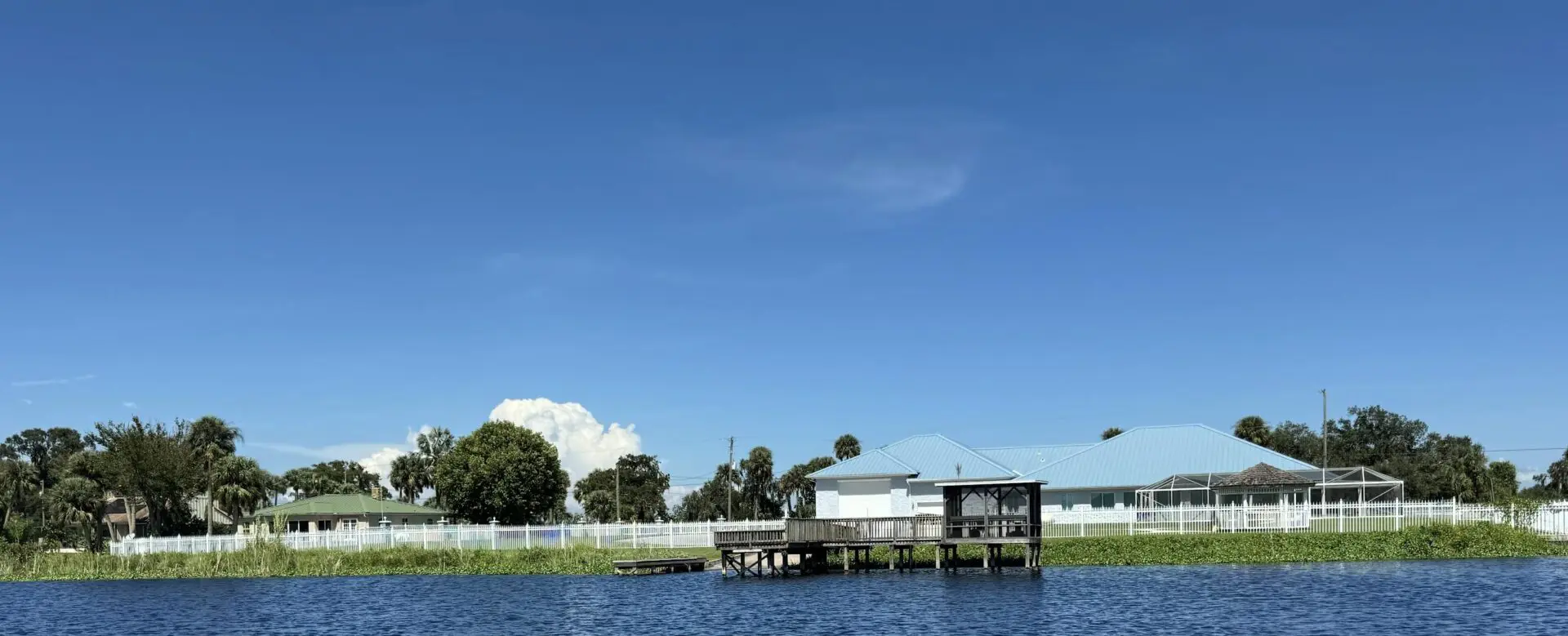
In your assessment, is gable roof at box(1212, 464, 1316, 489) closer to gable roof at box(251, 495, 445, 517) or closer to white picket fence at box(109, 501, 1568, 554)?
white picket fence at box(109, 501, 1568, 554)

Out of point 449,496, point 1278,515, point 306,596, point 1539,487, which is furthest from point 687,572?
point 1539,487

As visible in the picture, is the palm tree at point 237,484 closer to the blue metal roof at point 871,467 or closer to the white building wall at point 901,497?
the blue metal roof at point 871,467

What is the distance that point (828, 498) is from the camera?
74750mm

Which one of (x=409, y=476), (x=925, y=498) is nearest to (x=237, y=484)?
(x=409, y=476)

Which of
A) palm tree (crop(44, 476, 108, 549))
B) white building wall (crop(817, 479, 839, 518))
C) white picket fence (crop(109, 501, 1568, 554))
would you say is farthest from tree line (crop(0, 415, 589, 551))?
white building wall (crop(817, 479, 839, 518))

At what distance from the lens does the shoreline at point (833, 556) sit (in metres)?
54.2

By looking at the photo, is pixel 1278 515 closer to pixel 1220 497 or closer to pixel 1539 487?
pixel 1220 497

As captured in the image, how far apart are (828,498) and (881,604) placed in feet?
108

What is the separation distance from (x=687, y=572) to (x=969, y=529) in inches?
488

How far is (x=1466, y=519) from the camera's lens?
5619 centimetres

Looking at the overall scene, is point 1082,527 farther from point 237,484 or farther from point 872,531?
point 237,484

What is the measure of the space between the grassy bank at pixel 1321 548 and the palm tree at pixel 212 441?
6426 centimetres

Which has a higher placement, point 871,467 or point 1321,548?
point 871,467

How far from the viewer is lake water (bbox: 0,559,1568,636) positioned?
35.5 meters
